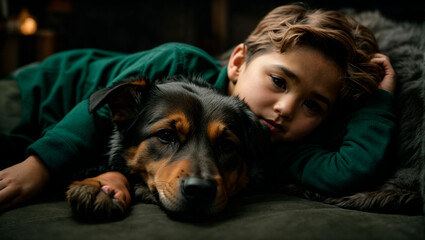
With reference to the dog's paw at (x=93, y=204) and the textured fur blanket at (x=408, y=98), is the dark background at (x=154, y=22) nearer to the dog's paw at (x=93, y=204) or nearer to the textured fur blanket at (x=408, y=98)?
the textured fur blanket at (x=408, y=98)

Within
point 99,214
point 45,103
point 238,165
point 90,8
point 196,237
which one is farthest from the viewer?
point 90,8

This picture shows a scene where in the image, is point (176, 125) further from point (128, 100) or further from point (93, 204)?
point (93, 204)

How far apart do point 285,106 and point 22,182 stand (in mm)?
1464

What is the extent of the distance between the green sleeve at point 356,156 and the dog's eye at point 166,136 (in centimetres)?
83

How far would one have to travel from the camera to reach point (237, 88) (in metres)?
2.29

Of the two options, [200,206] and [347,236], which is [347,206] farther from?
[200,206]

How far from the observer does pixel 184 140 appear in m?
1.70

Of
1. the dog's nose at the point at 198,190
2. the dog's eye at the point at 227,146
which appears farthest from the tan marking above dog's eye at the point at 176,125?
the dog's nose at the point at 198,190

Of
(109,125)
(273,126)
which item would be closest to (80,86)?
(109,125)

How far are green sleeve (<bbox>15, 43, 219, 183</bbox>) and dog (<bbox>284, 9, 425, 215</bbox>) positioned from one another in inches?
45.4

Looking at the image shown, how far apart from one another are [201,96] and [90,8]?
3.22 meters

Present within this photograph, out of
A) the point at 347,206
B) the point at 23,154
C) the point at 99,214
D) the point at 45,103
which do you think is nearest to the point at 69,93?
the point at 45,103

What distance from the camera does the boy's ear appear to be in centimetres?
→ 243

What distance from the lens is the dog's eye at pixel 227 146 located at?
1.79 meters
